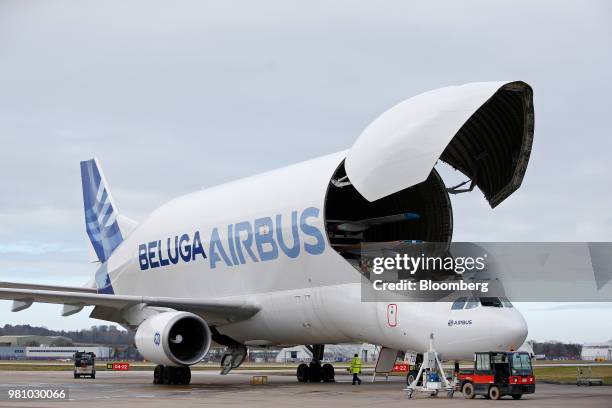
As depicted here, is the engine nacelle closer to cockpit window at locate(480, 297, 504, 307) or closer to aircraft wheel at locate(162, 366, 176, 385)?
aircraft wheel at locate(162, 366, 176, 385)

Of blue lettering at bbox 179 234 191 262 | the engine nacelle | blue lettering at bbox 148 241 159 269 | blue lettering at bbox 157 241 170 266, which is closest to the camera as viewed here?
the engine nacelle

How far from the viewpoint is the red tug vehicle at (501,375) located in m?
19.5

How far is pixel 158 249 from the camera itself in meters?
30.7

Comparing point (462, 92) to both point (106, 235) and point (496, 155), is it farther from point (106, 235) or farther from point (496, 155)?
point (106, 235)

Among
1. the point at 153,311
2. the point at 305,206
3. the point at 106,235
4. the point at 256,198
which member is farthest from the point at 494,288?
the point at 106,235

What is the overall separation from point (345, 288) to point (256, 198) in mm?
5033

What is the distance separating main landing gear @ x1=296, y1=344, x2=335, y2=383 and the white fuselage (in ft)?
7.94

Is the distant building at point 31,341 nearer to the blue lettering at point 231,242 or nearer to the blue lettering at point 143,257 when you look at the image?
the blue lettering at point 143,257

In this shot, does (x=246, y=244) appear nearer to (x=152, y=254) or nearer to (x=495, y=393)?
(x=152, y=254)

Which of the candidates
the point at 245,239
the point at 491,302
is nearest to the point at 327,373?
the point at 245,239

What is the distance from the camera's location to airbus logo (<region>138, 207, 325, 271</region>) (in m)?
23.7

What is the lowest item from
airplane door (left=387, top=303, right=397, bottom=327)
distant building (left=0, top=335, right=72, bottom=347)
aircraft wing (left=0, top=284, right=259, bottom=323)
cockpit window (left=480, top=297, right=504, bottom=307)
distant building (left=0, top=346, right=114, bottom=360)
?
distant building (left=0, top=346, right=114, bottom=360)

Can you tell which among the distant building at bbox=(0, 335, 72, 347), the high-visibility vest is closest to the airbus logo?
the high-visibility vest

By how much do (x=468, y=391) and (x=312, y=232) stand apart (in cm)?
614
